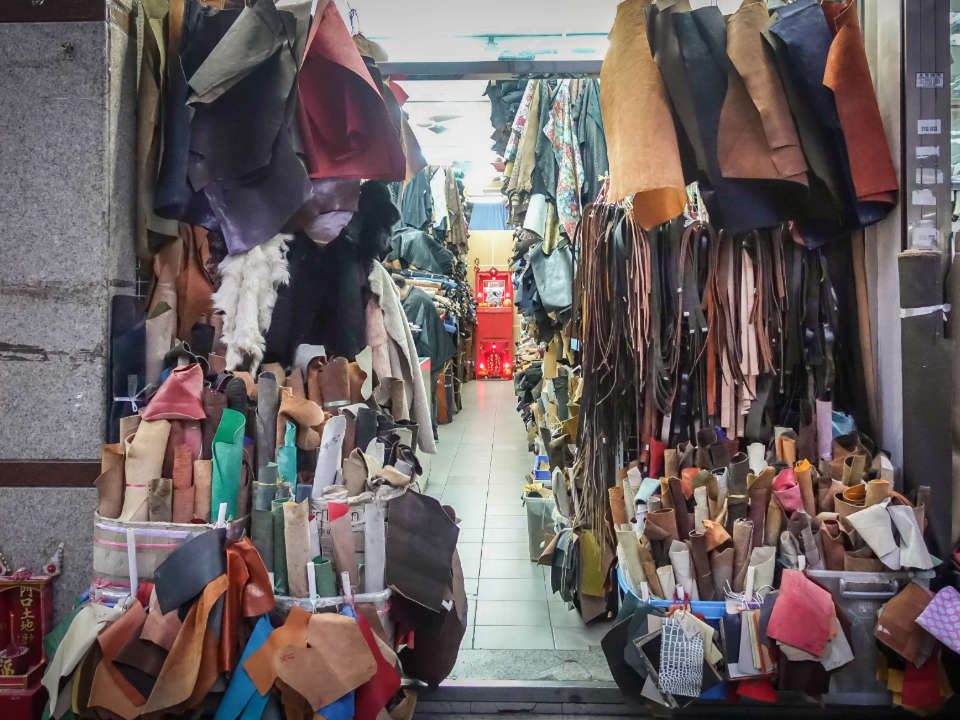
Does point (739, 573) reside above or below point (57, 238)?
below

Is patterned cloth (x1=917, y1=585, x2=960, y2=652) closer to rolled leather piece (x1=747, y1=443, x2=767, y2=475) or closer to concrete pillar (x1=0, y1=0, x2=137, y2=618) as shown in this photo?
rolled leather piece (x1=747, y1=443, x2=767, y2=475)

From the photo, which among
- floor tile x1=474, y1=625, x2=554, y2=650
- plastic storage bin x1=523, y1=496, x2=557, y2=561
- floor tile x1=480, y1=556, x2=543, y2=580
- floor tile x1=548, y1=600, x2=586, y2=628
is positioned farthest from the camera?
plastic storage bin x1=523, y1=496, x2=557, y2=561

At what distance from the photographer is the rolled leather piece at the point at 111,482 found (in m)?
1.94

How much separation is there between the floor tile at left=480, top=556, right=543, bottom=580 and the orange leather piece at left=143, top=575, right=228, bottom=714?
1.99m

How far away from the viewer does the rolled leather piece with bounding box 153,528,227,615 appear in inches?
69.3

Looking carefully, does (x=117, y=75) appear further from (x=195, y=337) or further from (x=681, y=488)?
(x=681, y=488)

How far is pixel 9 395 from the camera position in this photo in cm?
212

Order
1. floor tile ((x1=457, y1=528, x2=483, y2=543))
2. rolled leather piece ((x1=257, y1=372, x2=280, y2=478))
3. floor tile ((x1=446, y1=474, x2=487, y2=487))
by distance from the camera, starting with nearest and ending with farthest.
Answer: rolled leather piece ((x1=257, y1=372, x2=280, y2=478)) < floor tile ((x1=457, y1=528, x2=483, y2=543)) < floor tile ((x1=446, y1=474, x2=487, y2=487))

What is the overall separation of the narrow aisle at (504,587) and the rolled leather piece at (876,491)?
111 cm

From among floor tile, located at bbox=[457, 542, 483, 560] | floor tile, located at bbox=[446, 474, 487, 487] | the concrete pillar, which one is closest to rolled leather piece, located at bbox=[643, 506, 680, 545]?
the concrete pillar

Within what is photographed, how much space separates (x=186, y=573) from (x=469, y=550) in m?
2.37

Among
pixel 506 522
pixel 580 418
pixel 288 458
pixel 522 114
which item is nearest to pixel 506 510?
pixel 506 522

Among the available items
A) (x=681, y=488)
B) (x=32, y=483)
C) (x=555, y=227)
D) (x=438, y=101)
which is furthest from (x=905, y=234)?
(x=438, y=101)

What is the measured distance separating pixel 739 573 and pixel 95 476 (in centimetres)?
207
